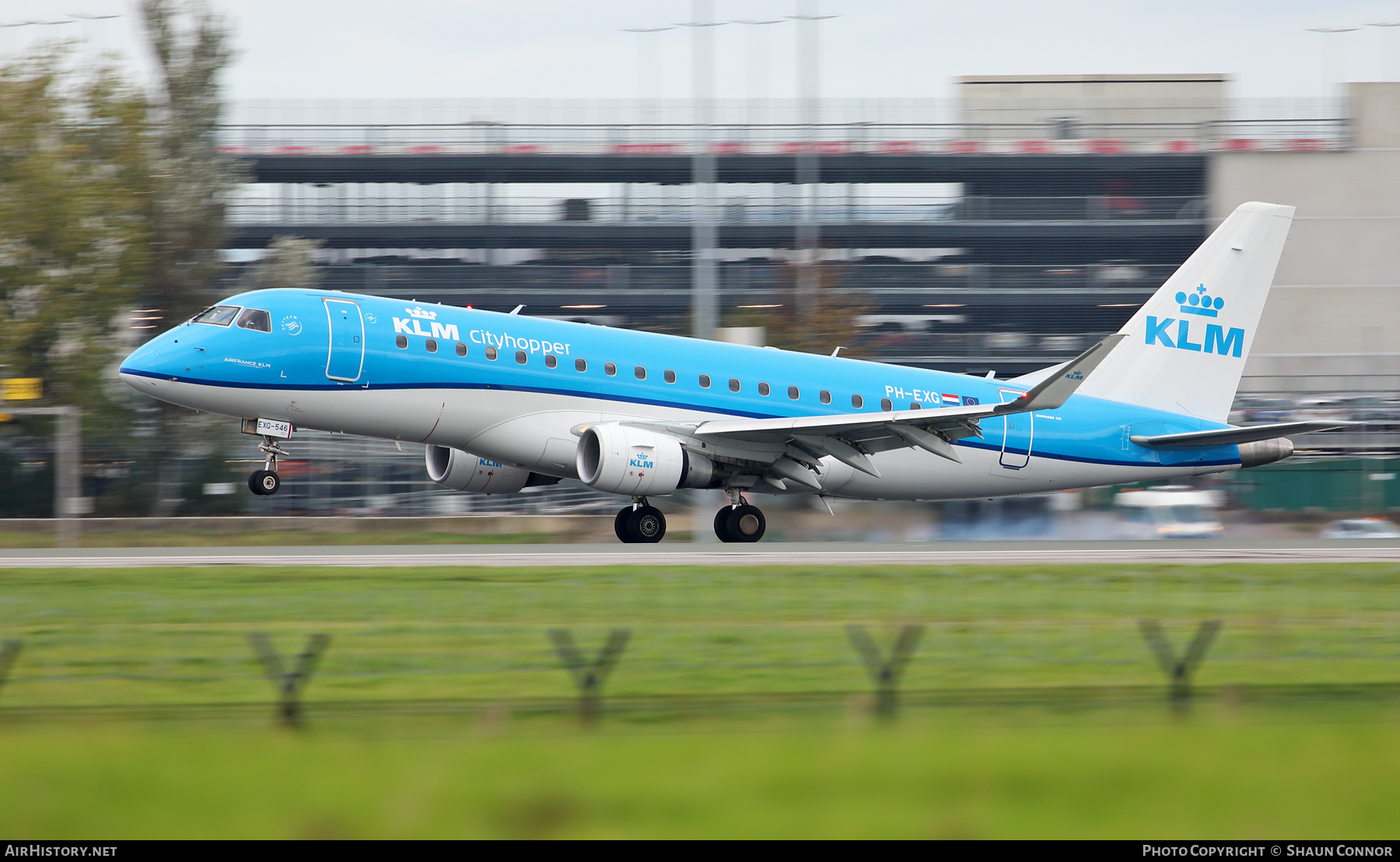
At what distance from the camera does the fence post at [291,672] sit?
27.1ft

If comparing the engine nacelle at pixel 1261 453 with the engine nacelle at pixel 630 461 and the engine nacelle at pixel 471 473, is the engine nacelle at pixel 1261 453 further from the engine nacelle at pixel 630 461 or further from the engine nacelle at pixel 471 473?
the engine nacelle at pixel 471 473

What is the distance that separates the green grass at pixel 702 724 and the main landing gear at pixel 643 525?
11773 mm

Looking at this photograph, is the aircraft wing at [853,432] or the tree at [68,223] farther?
the tree at [68,223]

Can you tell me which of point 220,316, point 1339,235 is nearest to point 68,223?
point 220,316

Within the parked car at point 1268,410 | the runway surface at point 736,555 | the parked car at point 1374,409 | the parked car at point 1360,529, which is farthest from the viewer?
the parked car at point 1268,410

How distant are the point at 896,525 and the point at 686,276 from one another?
38.9m

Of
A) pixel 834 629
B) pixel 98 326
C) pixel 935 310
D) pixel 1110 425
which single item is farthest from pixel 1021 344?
pixel 834 629

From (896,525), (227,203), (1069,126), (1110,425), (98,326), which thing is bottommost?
(896,525)

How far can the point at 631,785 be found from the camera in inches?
261

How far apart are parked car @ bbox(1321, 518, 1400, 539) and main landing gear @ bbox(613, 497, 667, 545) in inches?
632

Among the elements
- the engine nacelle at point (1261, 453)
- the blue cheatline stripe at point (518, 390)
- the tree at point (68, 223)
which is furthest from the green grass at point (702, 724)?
the tree at point (68, 223)

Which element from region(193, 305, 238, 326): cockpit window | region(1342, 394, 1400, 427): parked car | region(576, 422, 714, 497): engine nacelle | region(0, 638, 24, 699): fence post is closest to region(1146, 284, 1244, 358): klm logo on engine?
region(576, 422, 714, 497): engine nacelle

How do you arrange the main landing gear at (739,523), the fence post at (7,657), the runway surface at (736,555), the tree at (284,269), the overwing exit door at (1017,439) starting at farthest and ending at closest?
the tree at (284,269), the overwing exit door at (1017,439), the main landing gear at (739,523), the runway surface at (736,555), the fence post at (7,657)
